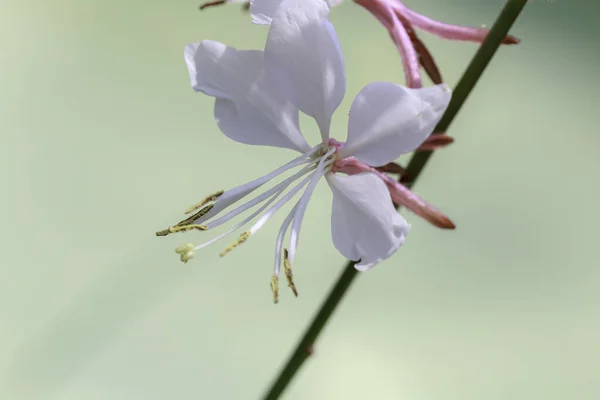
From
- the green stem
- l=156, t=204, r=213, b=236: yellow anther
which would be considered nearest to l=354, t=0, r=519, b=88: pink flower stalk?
the green stem

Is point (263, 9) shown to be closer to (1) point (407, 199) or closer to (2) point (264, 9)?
(2) point (264, 9)

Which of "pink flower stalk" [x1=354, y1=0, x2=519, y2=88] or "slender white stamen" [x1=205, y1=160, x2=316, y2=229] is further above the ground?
"pink flower stalk" [x1=354, y1=0, x2=519, y2=88]

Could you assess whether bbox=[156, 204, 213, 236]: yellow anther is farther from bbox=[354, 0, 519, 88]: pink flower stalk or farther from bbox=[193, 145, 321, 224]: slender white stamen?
bbox=[354, 0, 519, 88]: pink flower stalk

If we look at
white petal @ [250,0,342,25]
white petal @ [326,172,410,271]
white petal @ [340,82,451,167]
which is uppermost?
white petal @ [250,0,342,25]

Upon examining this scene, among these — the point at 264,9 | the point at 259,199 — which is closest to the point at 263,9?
the point at 264,9

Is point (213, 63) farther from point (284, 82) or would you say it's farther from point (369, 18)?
point (369, 18)

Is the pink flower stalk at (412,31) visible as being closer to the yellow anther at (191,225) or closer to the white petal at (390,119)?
the white petal at (390,119)

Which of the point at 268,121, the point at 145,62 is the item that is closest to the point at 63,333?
the point at 145,62

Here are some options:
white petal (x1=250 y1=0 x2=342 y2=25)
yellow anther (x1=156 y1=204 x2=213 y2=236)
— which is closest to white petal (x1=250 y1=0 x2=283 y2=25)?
white petal (x1=250 y1=0 x2=342 y2=25)
